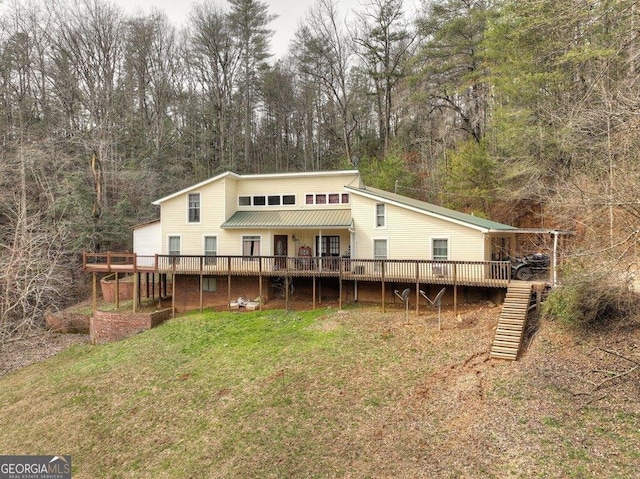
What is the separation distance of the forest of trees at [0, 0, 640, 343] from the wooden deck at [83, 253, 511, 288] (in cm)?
341

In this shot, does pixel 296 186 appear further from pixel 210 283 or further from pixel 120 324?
pixel 120 324

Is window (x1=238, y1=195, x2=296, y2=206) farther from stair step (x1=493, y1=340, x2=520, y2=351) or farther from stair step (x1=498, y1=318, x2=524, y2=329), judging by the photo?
stair step (x1=493, y1=340, x2=520, y2=351)

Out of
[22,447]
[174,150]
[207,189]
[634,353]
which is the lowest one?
[22,447]

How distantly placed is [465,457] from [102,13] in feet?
124

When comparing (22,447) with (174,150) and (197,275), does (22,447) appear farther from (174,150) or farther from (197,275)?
(174,150)

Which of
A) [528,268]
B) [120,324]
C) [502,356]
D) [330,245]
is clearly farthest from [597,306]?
[120,324]

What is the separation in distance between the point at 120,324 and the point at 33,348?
4.69 m

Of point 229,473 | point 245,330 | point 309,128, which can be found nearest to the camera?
point 229,473

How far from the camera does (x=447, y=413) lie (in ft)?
27.1

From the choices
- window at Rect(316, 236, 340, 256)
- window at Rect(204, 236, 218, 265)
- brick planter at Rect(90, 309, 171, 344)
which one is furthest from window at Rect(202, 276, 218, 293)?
window at Rect(316, 236, 340, 256)

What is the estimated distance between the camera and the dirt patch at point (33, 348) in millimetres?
16250

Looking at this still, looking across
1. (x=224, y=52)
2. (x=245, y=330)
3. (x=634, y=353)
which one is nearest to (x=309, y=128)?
(x=224, y=52)

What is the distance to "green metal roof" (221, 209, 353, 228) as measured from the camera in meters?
18.2

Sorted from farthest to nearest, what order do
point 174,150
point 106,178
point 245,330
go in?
point 174,150, point 106,178, point 245,330
